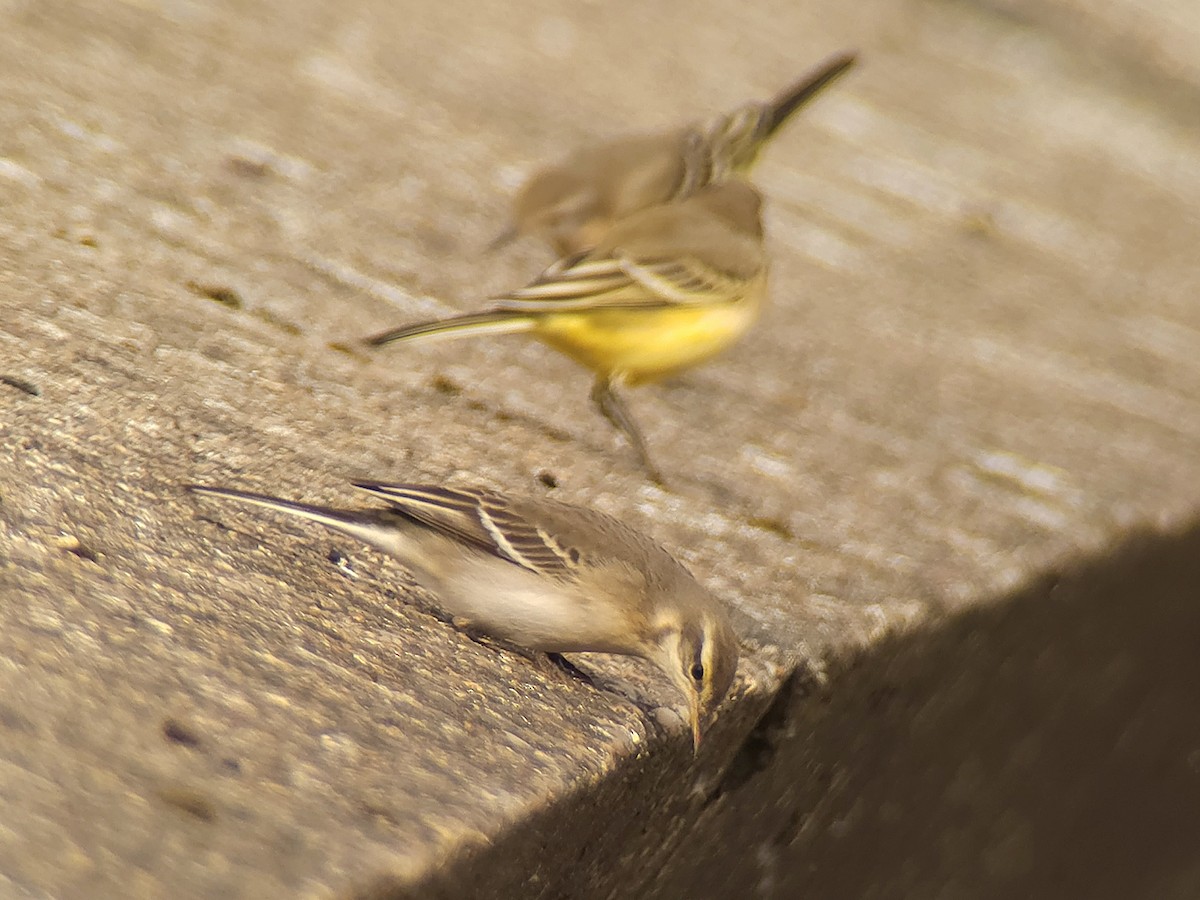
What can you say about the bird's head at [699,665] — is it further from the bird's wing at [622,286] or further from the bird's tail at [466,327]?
the bird's wing at [622,286]

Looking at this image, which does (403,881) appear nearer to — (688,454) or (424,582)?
(424,582)

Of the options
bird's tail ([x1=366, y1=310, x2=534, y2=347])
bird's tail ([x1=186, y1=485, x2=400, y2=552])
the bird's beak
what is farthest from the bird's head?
bird's tail ([x1=366, y1=310, x2=534, y2=347])

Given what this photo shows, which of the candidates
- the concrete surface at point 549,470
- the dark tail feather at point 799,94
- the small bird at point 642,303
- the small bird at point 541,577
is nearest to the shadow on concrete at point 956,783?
the concrete surface at point 549,470

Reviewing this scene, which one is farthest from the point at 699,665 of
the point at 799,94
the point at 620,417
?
the point at 799,94

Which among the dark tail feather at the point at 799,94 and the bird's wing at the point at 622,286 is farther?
the dark tail feather at the point at 799,94

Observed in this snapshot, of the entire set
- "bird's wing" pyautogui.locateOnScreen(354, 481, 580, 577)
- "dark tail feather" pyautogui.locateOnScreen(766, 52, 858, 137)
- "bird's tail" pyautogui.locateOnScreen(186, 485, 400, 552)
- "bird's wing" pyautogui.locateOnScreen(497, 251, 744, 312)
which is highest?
"dark tail feather" pyautogui.locateOnScreen(766, 52, 858, 137)

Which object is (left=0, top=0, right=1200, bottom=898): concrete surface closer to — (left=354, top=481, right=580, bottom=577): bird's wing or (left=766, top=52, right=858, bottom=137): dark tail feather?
(left=354, top=481, right=580, bottom=577): bird's wing
